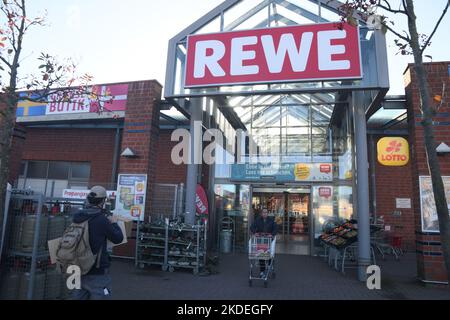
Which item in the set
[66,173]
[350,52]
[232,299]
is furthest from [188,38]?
[66,173]

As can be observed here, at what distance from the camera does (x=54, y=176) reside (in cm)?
1577

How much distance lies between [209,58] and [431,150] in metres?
5.98

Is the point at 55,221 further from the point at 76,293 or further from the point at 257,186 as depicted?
the point at 257,186

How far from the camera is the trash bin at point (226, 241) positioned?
39.9ft

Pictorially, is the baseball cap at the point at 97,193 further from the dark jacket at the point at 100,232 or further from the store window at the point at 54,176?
the store window at the point at 54,176

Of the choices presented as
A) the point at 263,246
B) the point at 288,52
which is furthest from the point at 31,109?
the point at 263,246

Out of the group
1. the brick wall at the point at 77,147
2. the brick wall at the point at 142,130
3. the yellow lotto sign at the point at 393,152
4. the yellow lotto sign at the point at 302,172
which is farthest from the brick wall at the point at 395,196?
the brick wall at the point at 77,147

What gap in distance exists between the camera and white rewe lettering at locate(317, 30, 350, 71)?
7480 mm

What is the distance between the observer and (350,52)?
7.49m

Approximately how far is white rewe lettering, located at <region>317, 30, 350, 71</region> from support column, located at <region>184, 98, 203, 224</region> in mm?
3600

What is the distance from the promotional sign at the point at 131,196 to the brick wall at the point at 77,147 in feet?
19.0

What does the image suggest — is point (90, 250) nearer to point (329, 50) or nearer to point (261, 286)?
point (261, 286)

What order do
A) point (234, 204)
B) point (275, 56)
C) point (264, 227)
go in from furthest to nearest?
point (234, 204)
point (264, 227)
point (275, 56)

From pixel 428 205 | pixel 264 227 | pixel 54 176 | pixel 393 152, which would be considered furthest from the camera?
pixel 54 176
